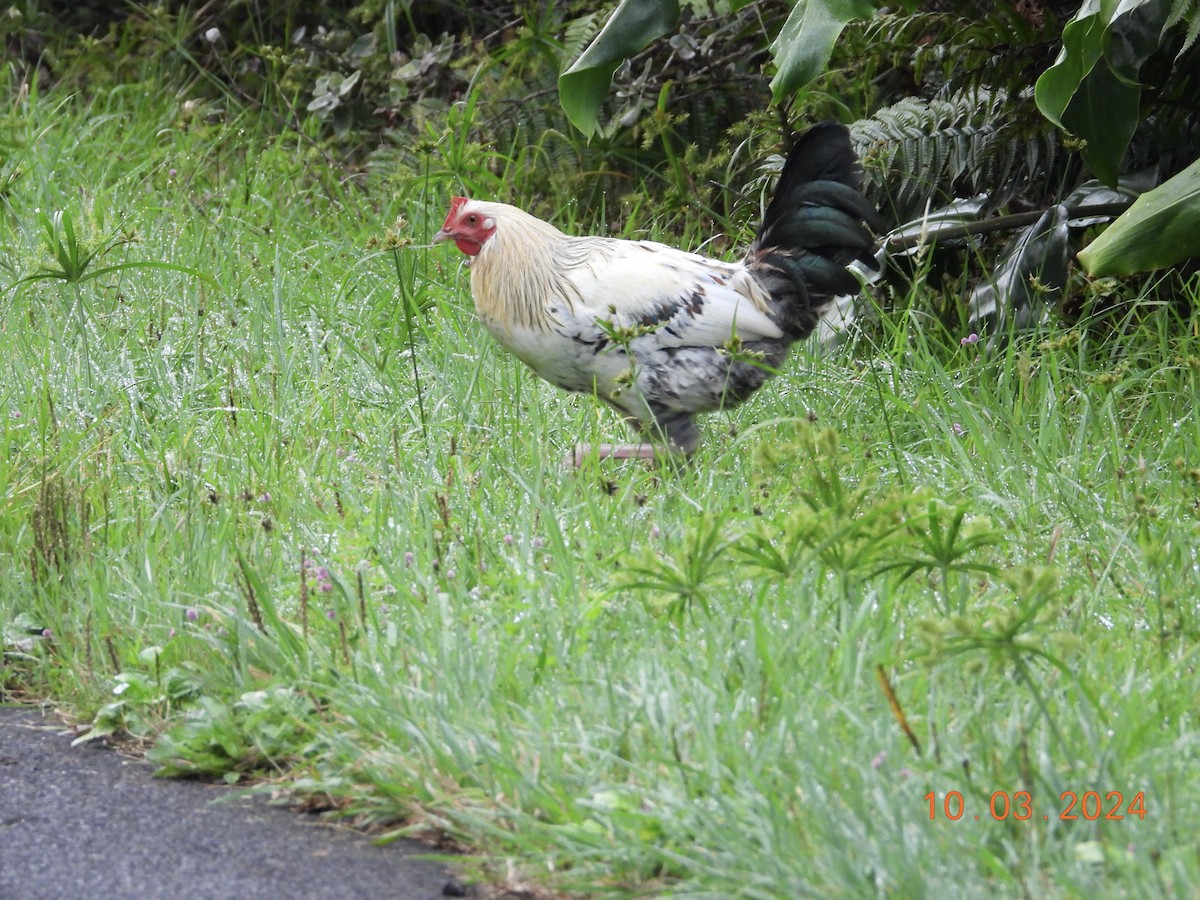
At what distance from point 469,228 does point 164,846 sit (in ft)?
9.02

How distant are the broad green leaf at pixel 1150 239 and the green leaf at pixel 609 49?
1.59 m

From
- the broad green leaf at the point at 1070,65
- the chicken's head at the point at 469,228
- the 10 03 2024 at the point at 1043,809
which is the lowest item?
the 10 03 2024 at the point at 1043,809

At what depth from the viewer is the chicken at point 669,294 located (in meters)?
4.66

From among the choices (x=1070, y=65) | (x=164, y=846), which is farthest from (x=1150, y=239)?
(x=164, y=846)

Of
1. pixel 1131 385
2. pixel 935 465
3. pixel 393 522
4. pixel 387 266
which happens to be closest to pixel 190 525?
pixel 393 522

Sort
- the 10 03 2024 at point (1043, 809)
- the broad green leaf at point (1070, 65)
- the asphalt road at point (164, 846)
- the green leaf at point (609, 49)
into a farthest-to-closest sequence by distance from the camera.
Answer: the green leaf at point (609, 49)
the broad green leaf at point (1070, 65)
the asphalt road at point (164, 846)
the 10 03 2024 at point (1043, 809)

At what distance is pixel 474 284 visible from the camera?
4.89 metres

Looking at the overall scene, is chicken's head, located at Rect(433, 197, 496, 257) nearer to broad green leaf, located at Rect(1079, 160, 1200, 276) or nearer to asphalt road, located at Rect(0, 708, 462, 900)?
broad green leaf, located at Rect(1079, 160, 1200, 276)

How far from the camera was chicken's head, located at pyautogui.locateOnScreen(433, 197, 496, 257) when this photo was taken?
496cm

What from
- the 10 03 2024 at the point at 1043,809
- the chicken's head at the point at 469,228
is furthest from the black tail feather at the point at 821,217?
the 10 03 2024 at the point at 1043,809

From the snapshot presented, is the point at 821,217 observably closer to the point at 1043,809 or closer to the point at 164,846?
the point at 1043,809

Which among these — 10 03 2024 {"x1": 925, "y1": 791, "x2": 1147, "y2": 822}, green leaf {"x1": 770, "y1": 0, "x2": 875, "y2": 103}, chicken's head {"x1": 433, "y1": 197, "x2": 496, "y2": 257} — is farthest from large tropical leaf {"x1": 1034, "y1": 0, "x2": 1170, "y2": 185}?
10 03 2024 {"x1": 925, "y1": 791, "x2": 1147, "y2": 822}

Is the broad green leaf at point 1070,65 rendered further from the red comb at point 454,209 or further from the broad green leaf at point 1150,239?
the red comb at point 454,209

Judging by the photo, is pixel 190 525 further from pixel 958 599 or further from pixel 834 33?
pixel 834 33
